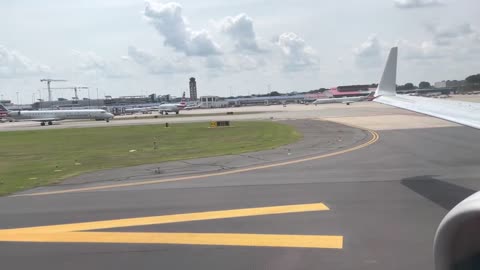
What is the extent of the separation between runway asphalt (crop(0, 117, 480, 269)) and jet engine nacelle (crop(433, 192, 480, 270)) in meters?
3.59

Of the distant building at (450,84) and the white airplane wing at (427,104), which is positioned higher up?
the distant building at (450,84)

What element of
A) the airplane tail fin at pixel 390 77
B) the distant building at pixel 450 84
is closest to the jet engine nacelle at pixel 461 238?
the airplane tail fin at pixel 390 77

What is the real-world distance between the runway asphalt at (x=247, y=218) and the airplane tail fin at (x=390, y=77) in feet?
9.15

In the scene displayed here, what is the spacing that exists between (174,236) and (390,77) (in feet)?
38.6

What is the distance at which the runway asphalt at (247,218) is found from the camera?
6785mm

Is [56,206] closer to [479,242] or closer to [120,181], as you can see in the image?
[120,181]

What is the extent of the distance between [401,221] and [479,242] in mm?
5902

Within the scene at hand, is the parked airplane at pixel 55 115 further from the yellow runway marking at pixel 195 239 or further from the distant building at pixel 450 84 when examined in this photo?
the distant building at pixel 450 84

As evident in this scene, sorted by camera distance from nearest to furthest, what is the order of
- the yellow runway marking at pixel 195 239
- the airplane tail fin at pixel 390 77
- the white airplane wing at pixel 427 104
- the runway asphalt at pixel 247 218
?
the runway asphalt at pixel 247 218
the yellow runway marking at pixel 195 239
the white airplane wing at pixel 427 104
the airplane tail fin at pixel 390 77

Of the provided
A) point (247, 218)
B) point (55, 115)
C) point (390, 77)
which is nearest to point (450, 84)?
point (55, 115)

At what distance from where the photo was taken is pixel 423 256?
647 cm

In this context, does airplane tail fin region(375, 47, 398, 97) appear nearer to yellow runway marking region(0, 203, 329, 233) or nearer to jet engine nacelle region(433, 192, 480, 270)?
yellow runway marking region(0, 203, 329, 233)

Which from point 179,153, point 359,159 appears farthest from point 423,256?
point 179,153

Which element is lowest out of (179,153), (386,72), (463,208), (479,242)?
(179,153)
